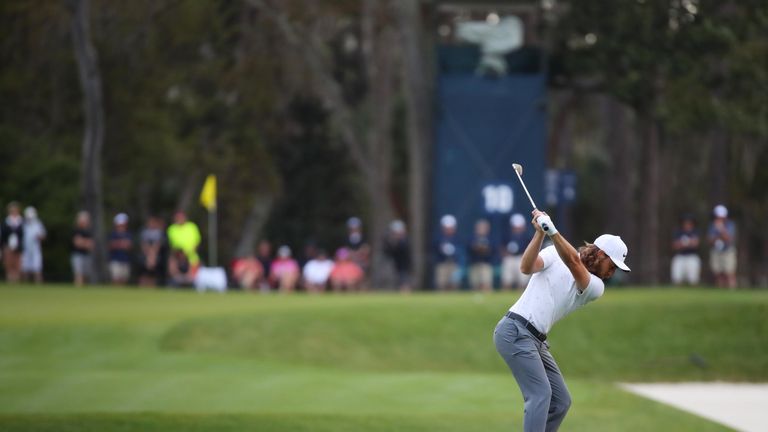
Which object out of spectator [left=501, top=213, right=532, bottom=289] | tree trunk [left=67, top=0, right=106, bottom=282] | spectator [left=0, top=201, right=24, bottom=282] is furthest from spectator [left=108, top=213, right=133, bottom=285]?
spectator [left=501, top=213, right=532, bottom=289]

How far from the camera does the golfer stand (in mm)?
12578

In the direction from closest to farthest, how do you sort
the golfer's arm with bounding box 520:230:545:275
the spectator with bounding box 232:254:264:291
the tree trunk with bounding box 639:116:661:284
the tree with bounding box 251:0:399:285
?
the golfer's arm with bounding box 520:230:545:275
the spectator with bounding box 232:254:264:291
the tree with bounding box 251:0:399:285
the tree trunk with bounding box 639:116:661:284

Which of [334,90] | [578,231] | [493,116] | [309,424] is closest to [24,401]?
[309,424]

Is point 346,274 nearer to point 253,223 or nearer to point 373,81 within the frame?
point 373,81

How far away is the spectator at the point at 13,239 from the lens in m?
39.3

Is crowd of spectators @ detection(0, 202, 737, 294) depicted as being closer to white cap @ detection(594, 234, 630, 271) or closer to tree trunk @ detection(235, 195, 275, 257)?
tree trunk @ detection(235, 195, 275, 257)

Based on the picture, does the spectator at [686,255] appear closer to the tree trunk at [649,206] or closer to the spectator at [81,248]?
the tree trunk at [649,206]

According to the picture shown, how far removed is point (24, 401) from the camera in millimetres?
19938

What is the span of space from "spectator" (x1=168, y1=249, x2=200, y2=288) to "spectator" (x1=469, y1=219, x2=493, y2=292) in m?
6.61

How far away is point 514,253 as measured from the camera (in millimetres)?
39031

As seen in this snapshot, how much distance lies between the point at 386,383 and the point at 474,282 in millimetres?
16738

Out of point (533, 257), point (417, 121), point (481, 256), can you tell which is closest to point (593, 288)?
point (533, 257)

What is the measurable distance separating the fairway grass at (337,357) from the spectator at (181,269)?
14.3 feet

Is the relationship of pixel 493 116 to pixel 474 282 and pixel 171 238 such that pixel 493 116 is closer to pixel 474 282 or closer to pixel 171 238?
pixel 474 282
